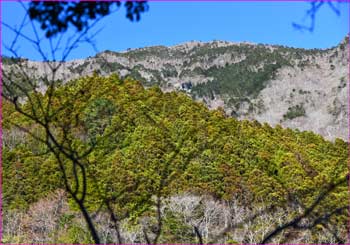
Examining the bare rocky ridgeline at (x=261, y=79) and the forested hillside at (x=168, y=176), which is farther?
the bare rocky ridgeline at (x=261, y=79)

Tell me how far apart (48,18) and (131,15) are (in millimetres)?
572

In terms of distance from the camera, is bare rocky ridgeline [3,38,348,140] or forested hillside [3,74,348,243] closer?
forested hillside [3,74,348,243]

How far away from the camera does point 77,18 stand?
10.6ft

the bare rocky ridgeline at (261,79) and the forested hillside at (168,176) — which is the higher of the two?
the bare rocky ridgeline at (261,79)

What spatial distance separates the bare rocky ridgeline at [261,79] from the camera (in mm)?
101625

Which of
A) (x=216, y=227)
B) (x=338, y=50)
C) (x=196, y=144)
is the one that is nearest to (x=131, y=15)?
(x=216, y=227)

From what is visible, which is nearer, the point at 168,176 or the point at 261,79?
the point at 168,176

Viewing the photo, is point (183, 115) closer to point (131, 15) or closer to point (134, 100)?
point (134, 100)

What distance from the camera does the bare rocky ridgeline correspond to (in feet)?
333

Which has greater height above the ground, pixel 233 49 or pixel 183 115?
pixel 233 49

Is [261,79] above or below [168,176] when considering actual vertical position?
above

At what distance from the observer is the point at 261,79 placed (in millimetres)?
111375

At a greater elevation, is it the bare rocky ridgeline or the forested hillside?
the bare rocky ridgeline

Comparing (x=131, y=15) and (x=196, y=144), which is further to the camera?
(x=196, y=144)
